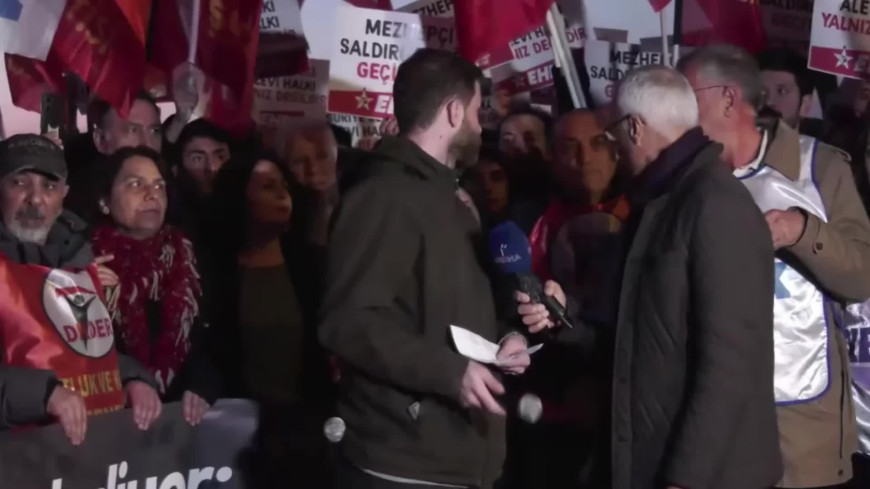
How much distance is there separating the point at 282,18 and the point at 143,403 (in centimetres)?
386

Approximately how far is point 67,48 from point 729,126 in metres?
3.38

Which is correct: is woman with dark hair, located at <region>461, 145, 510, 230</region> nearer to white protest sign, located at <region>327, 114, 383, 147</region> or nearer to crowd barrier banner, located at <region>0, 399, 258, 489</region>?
white protest sign, located at <region>327, 114, 383, 147</region>

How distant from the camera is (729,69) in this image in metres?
4.01

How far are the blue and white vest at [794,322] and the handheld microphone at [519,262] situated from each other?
2.54 ft

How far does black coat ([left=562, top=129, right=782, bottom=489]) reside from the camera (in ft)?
10.9

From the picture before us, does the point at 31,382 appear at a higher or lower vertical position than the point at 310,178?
lower

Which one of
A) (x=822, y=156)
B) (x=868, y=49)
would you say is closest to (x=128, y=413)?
(x=822, y=156)

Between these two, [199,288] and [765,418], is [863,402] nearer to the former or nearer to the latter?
[765,418]

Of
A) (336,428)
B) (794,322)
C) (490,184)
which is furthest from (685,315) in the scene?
(490,184)

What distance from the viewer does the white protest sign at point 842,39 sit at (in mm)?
6602

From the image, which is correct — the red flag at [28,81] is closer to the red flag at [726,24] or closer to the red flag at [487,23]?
the red flag at [487,23]

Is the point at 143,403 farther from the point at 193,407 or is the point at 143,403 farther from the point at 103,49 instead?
the point at 103,49

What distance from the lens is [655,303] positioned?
3449 mm

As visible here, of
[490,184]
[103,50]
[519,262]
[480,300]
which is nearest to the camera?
[519,262]
